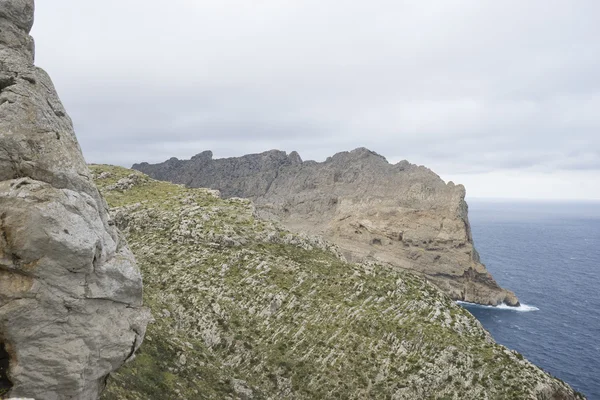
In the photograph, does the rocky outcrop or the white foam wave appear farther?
the white foam wave

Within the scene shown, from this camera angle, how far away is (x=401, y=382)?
38906mm

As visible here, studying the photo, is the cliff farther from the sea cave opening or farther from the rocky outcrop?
the sea cave opening

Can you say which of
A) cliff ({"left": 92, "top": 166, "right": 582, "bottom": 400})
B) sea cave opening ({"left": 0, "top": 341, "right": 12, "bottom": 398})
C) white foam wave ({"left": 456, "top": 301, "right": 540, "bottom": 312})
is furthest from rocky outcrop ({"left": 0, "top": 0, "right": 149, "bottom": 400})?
white foam wave ({"left": 456, "top": 301, "right": 540, "bottom": 312})

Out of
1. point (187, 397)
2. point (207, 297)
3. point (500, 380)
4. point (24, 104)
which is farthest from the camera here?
point (207, 297)

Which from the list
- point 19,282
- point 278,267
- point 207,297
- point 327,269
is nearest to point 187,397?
point 207,297

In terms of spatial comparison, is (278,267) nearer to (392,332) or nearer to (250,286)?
(250,286)

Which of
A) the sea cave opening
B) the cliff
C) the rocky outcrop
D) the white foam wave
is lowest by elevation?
the white foam wave

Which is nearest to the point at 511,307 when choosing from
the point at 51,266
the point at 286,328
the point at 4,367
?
the point at 286,328

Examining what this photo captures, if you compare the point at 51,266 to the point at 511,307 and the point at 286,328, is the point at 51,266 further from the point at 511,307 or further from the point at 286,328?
the point at 511,307

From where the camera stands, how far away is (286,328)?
44344 mm

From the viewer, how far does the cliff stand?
37.4 metres

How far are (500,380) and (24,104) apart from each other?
44.5 m

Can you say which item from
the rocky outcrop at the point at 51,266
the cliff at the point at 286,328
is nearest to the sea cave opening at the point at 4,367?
the rocky outcrop at the point at 51,266

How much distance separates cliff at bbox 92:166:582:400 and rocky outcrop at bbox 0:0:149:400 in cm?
906
